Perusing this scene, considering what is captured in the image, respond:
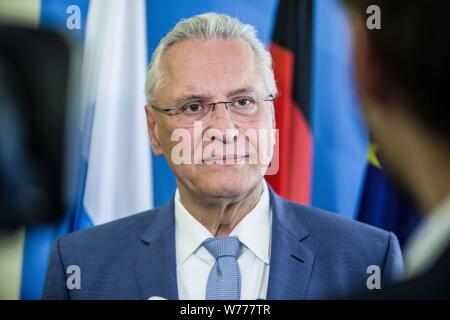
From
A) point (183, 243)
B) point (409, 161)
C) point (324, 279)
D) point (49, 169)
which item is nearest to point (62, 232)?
point (49, 169)

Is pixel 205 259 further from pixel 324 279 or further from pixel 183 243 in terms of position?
pixel 324 279

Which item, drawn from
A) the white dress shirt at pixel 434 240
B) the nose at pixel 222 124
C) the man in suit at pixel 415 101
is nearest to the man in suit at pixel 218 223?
the nose at pixel 222 124

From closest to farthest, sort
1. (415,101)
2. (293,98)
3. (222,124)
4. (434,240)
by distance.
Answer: (434,240) → (415,101) → (222,124) → (293,98)

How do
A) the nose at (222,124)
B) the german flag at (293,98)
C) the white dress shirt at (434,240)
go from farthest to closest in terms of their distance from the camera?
1. the german flag at (293,98)
2. the nose at (222,124)
3. the white dress shirt at (434,240)

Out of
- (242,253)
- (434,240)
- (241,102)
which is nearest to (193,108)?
(241,102)

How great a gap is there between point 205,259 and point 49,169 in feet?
1.85

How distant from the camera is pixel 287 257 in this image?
2074 millimetres

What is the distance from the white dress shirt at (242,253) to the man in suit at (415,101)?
3.31ft

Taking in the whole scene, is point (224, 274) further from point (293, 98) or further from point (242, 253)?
point (293, 98)

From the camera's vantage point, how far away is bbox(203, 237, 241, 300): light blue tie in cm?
207

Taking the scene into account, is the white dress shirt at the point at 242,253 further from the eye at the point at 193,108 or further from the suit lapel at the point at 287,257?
the eye at the point at 193,108

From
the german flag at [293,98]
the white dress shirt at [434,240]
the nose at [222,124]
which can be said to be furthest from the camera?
the german flag at [293,98]

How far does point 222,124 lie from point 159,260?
1.47ft

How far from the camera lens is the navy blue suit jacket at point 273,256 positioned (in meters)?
2.07
